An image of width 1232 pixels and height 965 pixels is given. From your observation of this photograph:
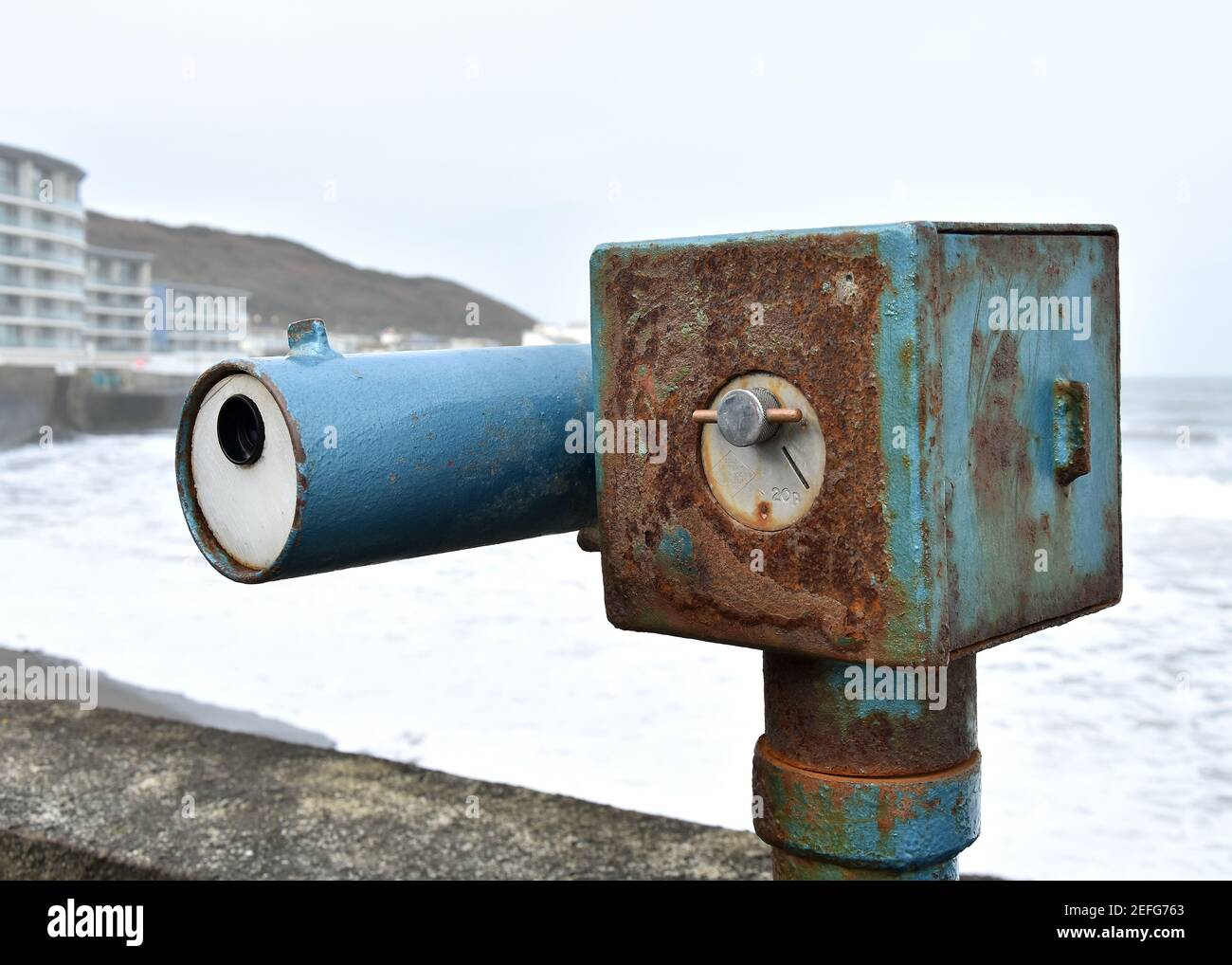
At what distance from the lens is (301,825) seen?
2.53 meters

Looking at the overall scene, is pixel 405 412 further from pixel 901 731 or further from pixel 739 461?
pixel 901 731

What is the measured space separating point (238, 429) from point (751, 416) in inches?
23.7

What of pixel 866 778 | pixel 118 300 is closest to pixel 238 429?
pixel 866 778

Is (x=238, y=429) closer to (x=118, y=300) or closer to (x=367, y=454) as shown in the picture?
(x=367, y=454)

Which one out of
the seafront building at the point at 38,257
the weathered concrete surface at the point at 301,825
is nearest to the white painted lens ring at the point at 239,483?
the weathered concrete surface at the point at 301,825

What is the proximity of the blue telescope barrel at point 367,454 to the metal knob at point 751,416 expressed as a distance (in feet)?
0.98

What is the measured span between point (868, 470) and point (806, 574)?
14cm

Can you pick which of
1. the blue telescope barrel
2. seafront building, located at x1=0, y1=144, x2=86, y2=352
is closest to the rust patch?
the blue telescope barrel

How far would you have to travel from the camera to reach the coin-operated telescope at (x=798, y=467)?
4.08 ft

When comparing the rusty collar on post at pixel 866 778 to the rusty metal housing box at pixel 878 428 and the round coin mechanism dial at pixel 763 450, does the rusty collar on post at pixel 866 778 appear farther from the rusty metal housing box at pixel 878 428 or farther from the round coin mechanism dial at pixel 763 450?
the round coin mechanism dial at pixel 763 450

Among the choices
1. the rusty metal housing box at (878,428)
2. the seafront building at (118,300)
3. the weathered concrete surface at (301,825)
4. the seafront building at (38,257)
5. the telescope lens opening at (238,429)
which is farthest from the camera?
the seafront building at (118,300)

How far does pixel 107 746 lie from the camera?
9.61 feet

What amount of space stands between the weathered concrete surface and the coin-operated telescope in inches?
37.0

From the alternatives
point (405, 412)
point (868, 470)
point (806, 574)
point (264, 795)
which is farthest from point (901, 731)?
point (264, 795)
